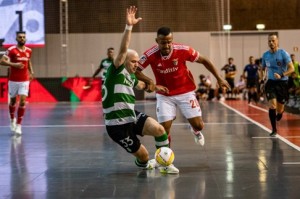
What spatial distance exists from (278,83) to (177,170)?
16.1ft

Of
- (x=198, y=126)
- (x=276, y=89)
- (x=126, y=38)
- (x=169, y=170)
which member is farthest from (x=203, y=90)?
(x=126, y=38)

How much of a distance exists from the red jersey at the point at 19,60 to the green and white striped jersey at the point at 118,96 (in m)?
5.91

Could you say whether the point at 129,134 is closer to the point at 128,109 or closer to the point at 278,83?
the point at 128,109

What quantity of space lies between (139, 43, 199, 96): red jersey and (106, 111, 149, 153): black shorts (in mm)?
1113

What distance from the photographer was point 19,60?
12.7 meters

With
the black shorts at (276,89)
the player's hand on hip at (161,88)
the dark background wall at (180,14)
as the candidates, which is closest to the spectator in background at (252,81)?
the dark background wall at (180,14)

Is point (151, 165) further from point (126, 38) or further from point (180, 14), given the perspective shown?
point (180, 14)

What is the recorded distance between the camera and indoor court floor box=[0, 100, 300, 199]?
20.7 ft

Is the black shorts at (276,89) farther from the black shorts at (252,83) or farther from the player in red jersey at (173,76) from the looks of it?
the black shorts at (252,83)

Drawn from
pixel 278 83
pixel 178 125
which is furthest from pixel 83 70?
pixel 278 83

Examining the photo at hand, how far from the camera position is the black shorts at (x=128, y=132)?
7.34 meters

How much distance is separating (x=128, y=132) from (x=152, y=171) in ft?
2.16

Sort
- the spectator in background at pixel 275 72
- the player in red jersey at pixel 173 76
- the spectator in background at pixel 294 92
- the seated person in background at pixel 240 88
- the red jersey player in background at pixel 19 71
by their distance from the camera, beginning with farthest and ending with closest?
the seated person in background at pixel 240 88 → the spectator in background at pixel 294 92 → the red jersey player in background at pixel 19 71 → the spectator in background at pixel 275 72 → the player in red jersey at pixel 173 76

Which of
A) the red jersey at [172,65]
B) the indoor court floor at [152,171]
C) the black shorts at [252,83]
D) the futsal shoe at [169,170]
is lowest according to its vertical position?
the indoor court floor at [152,171]
